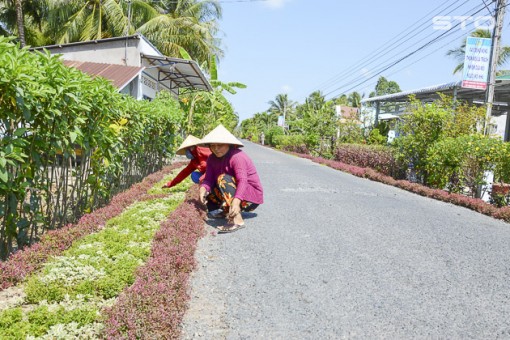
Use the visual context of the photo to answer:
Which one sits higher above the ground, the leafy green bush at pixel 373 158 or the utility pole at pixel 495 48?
the utility pole at pixel 495 48

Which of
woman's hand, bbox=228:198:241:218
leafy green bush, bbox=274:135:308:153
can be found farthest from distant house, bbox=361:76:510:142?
woman's hand, bbox=228:198:241:218

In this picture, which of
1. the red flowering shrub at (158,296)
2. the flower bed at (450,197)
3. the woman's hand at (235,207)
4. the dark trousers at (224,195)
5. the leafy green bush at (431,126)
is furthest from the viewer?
the leafy green bush at (431,126)

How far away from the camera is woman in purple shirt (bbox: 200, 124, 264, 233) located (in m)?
5.78

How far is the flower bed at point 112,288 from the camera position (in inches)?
108

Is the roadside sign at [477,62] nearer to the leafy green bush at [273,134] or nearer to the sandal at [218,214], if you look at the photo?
the sandal at [218,214]

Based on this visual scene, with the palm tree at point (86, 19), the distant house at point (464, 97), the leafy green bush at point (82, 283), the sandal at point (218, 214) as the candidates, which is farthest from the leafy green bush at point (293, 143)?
the leafy green bush at point (82, 283)

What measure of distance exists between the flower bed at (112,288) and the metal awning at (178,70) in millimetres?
12326

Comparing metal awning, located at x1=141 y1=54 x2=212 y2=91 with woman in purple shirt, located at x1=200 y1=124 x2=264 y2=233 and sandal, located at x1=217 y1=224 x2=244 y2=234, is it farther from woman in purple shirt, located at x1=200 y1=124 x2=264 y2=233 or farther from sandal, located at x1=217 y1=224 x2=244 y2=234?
sandal, located at x1=217 y1=224 x2=244 y2=234

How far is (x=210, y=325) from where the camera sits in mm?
3154

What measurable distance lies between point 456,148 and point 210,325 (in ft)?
31.0

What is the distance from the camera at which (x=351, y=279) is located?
13.6ft

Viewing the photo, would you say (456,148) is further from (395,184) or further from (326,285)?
(326,285)

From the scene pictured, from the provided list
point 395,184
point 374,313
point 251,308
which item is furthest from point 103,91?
point 395,184

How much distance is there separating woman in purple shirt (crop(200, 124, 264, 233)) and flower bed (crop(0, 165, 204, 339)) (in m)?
0.78
